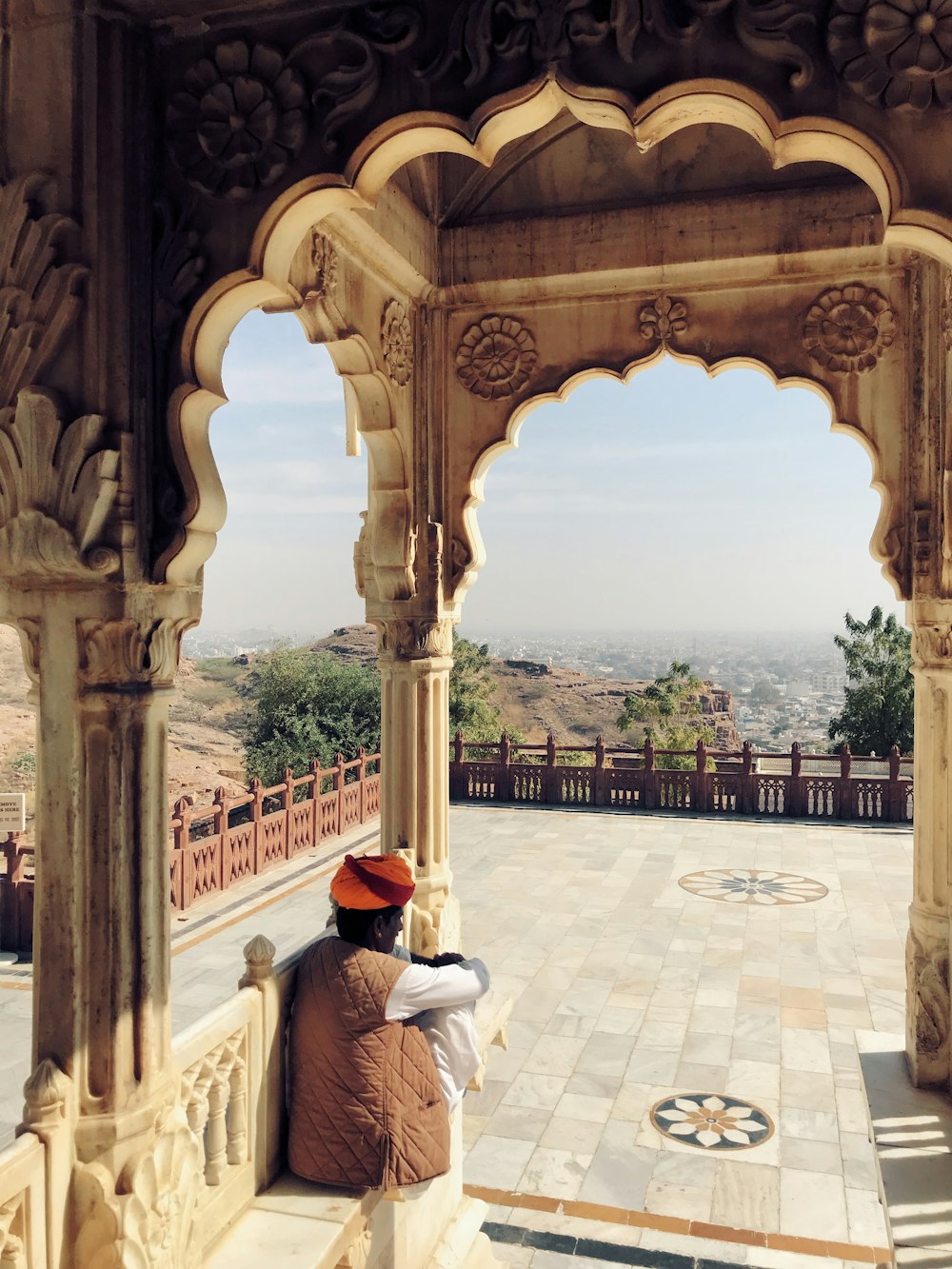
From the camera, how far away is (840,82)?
256cm

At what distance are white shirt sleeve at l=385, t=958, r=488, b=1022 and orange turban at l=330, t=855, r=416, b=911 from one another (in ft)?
0.80

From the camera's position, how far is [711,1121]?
6.03 meters

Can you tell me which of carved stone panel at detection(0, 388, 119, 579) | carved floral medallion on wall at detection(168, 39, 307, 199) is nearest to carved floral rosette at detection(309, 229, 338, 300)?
carved floral medallion on wall at detection(168, 39, 307, 199)

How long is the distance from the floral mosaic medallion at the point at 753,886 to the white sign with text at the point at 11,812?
7076mm

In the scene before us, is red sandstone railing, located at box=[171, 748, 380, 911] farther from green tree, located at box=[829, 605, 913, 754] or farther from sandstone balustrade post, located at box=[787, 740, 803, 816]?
green tree, located at box=[829, 605, 913, 754]

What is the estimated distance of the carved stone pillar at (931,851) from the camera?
5195mm

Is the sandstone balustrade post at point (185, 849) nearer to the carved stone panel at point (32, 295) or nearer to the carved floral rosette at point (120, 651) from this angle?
the carved floral rosette at point (120, 651)

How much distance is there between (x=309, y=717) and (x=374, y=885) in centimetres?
2326

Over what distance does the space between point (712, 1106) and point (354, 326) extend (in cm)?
502

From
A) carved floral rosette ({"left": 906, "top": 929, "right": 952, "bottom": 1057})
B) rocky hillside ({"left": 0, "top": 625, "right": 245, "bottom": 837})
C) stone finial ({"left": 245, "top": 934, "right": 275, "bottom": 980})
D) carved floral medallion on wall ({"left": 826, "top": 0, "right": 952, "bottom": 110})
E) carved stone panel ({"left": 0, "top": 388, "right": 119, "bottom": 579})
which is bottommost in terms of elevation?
rocky hillside ({"left": 0, "top": 625, "right": 245, "bottom": 837})

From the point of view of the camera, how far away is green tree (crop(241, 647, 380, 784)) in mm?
25625

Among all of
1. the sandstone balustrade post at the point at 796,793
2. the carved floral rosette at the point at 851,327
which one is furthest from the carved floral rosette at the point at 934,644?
the sandstone balustrade post at the point at 796,793

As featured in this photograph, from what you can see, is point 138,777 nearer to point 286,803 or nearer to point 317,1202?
point 317,1202

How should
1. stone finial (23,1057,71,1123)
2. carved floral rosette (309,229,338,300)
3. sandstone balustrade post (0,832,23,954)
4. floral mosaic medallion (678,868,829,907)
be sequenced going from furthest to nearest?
1. floral mosaic medallion (678,868,829,907)
2. sandstone balustrade post (0,832,23,954)
3. carved floral rosette (309,229,338,300)
4. stone finial (23,1057,71,1123)
